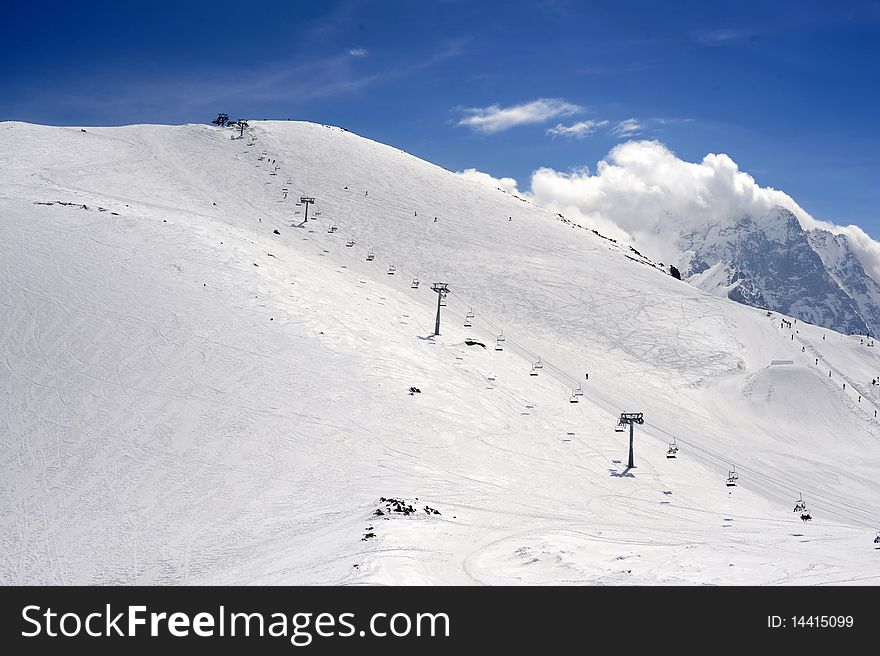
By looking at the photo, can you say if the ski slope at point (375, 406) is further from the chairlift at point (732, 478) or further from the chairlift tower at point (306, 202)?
the chairlift tower at point (306, 202)

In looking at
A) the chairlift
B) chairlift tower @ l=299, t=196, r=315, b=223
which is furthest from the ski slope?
chairlift tower @ l=299, t=196, r=315, b=223

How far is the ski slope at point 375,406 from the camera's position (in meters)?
21.5

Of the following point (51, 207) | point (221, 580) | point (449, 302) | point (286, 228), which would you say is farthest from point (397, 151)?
point (221, 580)

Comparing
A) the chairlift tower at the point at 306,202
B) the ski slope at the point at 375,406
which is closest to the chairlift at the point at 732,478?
the ski slope at the point at 375,406

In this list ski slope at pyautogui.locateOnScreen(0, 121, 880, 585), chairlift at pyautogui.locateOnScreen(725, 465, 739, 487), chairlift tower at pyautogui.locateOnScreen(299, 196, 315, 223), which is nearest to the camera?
ski slope at pyautogui.locateOnScreen(0, 121, 880, 585)

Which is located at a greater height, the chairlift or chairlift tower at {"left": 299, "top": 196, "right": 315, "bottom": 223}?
chairlift tower at {"left": 299, "top": 196, "right": 315, "bottom": 223}

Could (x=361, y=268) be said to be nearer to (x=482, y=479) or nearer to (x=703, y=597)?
(x=482, y=479)

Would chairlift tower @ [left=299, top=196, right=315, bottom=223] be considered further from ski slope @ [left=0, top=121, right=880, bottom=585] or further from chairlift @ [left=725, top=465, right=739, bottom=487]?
chairlift @ [left=725, top=465, right=739, bottom=487]

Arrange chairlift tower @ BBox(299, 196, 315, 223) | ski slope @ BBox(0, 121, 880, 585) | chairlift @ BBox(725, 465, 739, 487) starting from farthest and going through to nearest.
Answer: chairlift tower @ BBox(299, 196, 315, 223) → chairlift @ BBox(725, 465, 739, 487) → ski slope @ BBox(0, 121, 880, 585)

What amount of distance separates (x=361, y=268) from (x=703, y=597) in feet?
177

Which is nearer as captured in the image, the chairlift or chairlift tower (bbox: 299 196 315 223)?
the chairlift

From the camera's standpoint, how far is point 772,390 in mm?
55219

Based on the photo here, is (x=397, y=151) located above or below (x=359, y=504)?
above

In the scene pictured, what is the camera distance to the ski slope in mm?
21531
